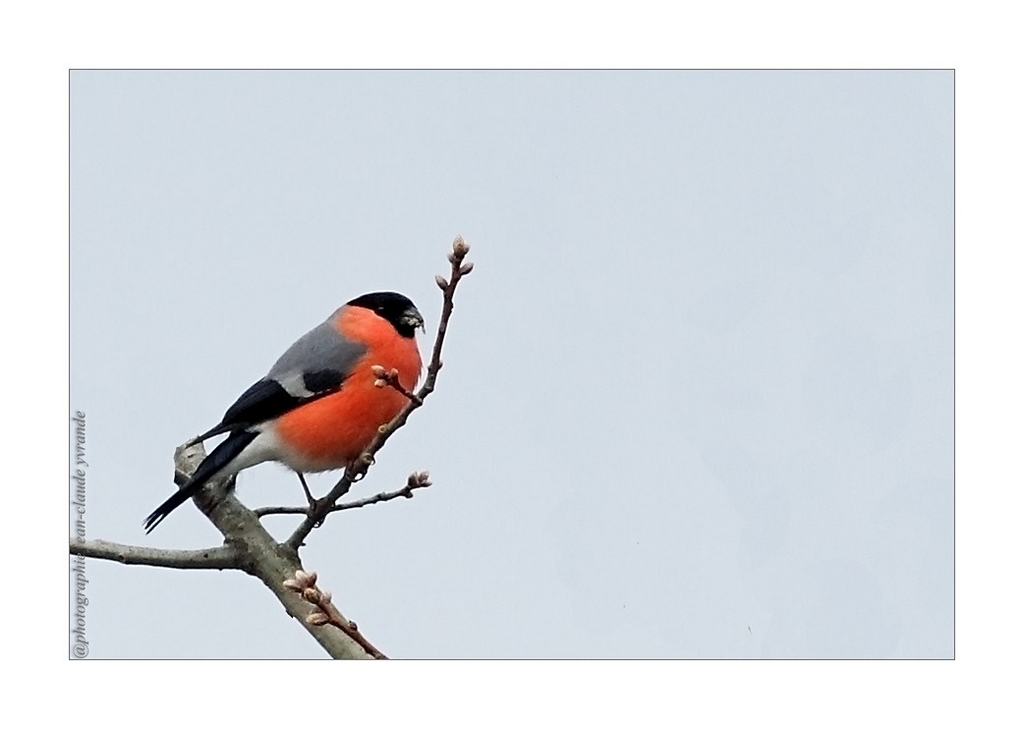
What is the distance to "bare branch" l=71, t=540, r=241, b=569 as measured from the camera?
12.4ft

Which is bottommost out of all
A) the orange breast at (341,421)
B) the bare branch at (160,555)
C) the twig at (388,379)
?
the bare branch at (160,555)

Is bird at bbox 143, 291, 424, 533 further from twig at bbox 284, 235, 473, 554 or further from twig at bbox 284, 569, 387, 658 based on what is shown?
twig at bbox 284, 569, 387, 658

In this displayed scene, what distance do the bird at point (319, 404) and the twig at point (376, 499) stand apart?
35 cm

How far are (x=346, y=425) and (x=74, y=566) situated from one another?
113 cm

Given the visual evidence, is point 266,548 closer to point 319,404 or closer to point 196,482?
point 196,482

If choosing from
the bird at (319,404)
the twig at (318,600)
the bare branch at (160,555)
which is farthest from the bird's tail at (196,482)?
the twig at (318,600)

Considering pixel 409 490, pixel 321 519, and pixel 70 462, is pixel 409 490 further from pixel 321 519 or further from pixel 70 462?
pixel 70 462

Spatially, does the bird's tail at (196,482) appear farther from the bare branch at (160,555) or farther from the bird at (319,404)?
the bare branch at (160,555)

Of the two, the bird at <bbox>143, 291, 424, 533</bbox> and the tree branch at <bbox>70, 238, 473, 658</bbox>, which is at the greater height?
the bird at <bbox>143, 291, 424, 533</bbox>

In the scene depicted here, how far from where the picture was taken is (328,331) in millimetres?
5066

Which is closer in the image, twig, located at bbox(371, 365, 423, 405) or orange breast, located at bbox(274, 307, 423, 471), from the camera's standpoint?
twig, located at bbox(371, 365, 423, 405)

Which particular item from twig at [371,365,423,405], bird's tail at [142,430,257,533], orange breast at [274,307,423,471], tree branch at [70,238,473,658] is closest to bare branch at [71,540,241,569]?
tree branch at [70,238,473,658]

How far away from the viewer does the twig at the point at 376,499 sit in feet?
11.8

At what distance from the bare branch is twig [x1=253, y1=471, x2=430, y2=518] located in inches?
10.4
